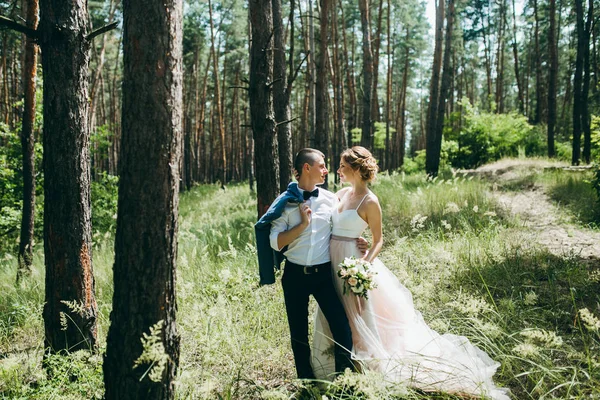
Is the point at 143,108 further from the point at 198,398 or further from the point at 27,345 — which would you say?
the point at 27,345

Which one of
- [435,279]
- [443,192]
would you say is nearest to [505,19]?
[443,192]

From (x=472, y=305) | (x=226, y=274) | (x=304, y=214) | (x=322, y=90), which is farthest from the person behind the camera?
(x=322, y=90)

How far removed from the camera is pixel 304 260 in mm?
3635

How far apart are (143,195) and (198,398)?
5.39 ft

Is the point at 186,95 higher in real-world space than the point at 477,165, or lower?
higher

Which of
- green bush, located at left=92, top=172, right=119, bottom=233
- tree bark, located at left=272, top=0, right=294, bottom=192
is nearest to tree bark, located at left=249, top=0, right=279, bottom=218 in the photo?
tree bark, located at left=272, top=0, right=294, bottom=192

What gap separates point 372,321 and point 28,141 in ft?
24.3

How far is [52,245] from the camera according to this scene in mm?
4176

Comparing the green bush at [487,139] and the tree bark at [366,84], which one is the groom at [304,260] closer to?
the tree bark at [366,84]

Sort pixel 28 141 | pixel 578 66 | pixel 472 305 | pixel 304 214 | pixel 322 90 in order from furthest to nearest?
pixel 578 66 → pixel 322 90 → pixel 28 141 → pixel 304 214 → pixel 472 305

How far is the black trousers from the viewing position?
3639mm

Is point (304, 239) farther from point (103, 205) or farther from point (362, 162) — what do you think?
point (103, 205)

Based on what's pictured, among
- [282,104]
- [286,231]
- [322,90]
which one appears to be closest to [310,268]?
[286,231]

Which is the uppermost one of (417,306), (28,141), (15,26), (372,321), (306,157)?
(15,26)
